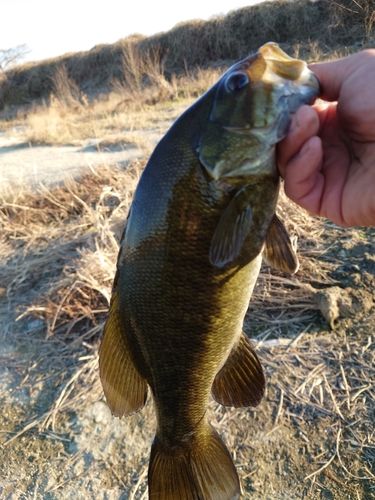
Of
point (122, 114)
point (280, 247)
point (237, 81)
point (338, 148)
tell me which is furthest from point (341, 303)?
point (122, 114)

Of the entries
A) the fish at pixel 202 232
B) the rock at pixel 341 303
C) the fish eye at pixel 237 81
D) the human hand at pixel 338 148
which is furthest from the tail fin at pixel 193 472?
the rock at pixel 341 303

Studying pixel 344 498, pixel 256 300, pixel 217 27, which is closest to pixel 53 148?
pixel 256 300

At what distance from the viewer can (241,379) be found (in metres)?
1.84

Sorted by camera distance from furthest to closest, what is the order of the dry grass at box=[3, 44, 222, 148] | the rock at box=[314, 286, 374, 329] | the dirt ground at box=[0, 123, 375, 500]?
the dry grass at box=[3, 44, 222, 148], the rock at box=[314, 286, 374, 329], the dirt ground at box=[0, 123, 375, 500]

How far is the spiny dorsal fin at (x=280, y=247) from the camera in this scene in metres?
1.54

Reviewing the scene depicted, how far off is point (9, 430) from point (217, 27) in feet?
98.1

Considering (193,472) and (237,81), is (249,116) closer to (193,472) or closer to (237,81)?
(237,81)

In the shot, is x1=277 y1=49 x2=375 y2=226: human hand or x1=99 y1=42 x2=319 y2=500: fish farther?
x1=277 y1=49 x2=375 y2=226: human hand

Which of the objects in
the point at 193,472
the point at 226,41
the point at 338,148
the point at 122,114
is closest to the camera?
the point at 193,472

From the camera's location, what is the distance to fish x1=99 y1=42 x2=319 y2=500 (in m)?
1.38

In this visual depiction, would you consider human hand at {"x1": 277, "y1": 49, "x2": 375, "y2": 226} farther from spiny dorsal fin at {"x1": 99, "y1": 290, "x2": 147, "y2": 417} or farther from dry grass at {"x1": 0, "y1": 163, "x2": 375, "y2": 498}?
dry grass at {"x1": 0, "y1": 163, "x2": 375, "y2": 498}

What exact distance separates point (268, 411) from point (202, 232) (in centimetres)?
211

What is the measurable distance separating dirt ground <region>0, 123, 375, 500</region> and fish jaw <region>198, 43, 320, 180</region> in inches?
85.4

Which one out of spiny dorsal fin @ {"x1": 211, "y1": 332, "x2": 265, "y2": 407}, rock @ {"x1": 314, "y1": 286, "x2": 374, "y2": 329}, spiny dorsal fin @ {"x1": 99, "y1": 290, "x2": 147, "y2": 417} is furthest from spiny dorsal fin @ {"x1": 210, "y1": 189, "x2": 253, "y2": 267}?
rock @ {"x1": 314, "y1": 286, "x2": 374, "y2": 329}
